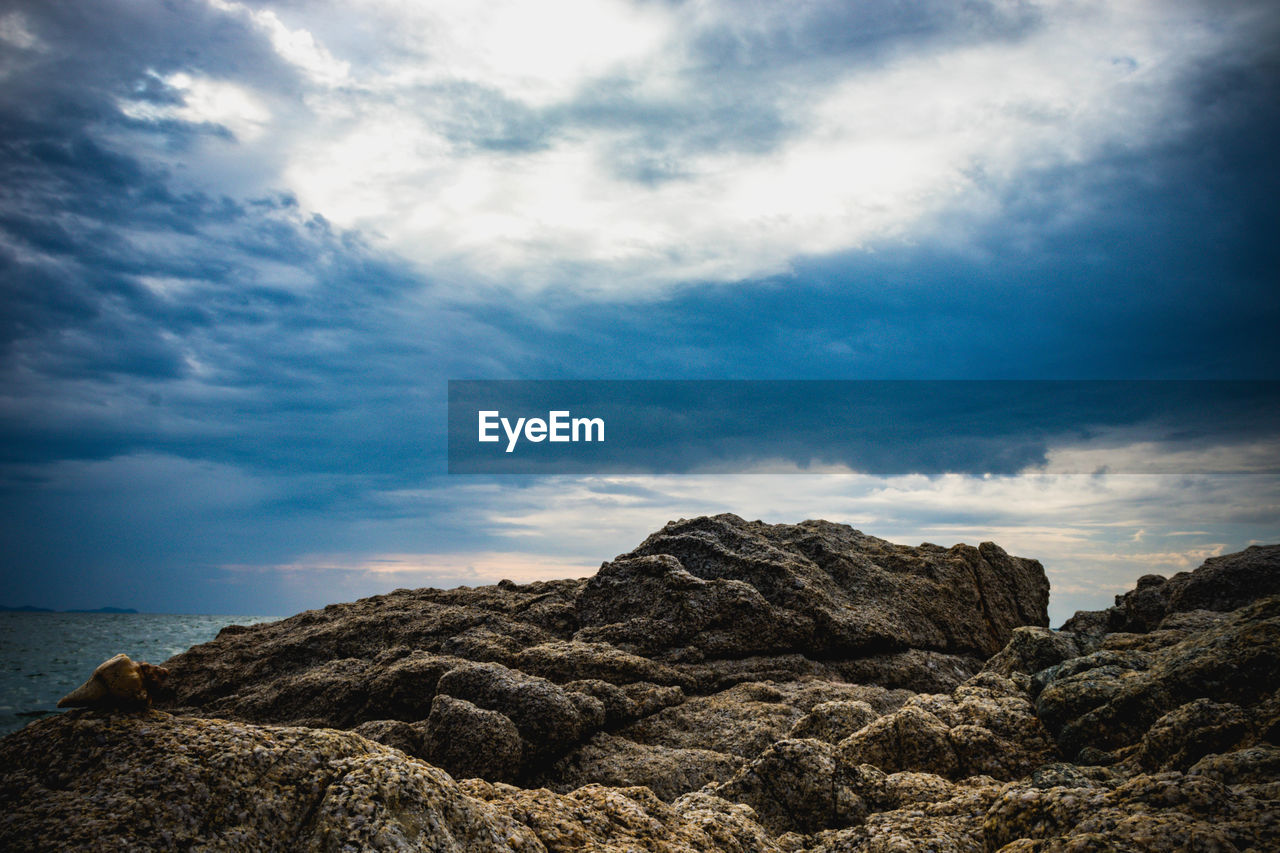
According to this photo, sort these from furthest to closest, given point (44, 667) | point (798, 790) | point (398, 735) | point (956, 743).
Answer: point (44, 667) < point (398, 735) < point (956, 743) < point (798, 790)

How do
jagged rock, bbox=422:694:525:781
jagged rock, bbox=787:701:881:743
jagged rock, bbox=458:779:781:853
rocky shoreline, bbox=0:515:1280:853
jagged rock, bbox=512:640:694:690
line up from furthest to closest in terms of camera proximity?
jagged rock, bbox=512:640:694:690 < jagged rock, bbox=422:694:525:781 < jagged rock, bbox=787:701:881:743 < jagged rock, bbox=458:779:781:853 < rocky shoreline, bbox=0:515:1280:853

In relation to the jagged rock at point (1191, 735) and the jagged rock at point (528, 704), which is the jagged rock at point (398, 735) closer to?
the jagged rock at point (528, 704)

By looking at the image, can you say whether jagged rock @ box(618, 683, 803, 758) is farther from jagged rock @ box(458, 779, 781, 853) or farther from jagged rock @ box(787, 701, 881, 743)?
jagged rock @ box(458, 779, 781, 853)

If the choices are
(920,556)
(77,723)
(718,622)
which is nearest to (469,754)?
(77,723)

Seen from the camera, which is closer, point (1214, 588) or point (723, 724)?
point (723, 724)

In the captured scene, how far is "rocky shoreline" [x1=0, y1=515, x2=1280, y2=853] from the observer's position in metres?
5.21

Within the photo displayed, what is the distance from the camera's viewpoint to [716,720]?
13.2 m

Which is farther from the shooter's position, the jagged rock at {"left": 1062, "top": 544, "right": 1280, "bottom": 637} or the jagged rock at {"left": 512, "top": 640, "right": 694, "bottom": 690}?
the jagged rock at {"left": 1062, "top": 544, "right": 1280, "bottom": 637}

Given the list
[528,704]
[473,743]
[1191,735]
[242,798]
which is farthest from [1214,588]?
[242,798]

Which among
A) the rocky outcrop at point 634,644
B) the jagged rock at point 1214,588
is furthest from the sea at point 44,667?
the jagged rock at point 1214,588

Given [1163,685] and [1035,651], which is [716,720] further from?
[1163,685]

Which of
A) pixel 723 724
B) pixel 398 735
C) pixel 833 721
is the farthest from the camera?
pixel 723 724

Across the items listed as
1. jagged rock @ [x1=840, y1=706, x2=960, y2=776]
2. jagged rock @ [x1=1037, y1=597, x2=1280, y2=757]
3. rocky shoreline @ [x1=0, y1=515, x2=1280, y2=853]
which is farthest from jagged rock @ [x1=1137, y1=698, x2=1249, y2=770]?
jagged rock @ [x1=840, y1=706, x2=960, y2=776]

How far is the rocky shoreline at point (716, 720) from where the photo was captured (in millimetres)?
5211
